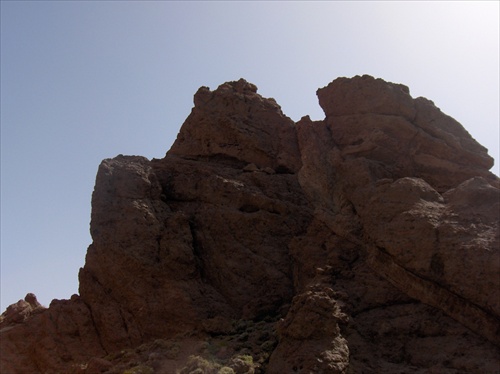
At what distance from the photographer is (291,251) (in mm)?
19188

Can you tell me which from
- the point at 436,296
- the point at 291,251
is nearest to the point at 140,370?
the point at 291,251

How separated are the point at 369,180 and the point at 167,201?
7459 mm

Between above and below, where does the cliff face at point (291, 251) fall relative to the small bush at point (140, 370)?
above

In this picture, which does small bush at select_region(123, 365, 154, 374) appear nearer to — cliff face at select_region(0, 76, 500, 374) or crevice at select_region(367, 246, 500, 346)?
cliff face at select_region(0, 76, 500, 374)

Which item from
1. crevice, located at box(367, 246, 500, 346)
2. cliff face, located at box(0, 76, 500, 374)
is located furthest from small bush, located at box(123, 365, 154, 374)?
crevice, located at box(367, 246, 500, 346)

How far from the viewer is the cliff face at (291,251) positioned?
1423 cm

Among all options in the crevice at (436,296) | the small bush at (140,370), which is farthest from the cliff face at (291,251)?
the small bush at (140,370)

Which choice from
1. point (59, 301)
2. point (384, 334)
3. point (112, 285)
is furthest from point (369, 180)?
point (59, 301)

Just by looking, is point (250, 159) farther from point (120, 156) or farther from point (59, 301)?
point (59, 301)

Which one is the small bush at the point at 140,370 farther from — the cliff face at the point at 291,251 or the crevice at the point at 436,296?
the crevice at the point at 436,296

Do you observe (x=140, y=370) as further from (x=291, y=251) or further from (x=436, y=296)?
(x=436, y=296)

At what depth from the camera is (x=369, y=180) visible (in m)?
18.4

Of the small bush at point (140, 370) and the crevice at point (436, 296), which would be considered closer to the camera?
the crevice at point (436, 296)

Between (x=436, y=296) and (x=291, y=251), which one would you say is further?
(x=291, y=251)
